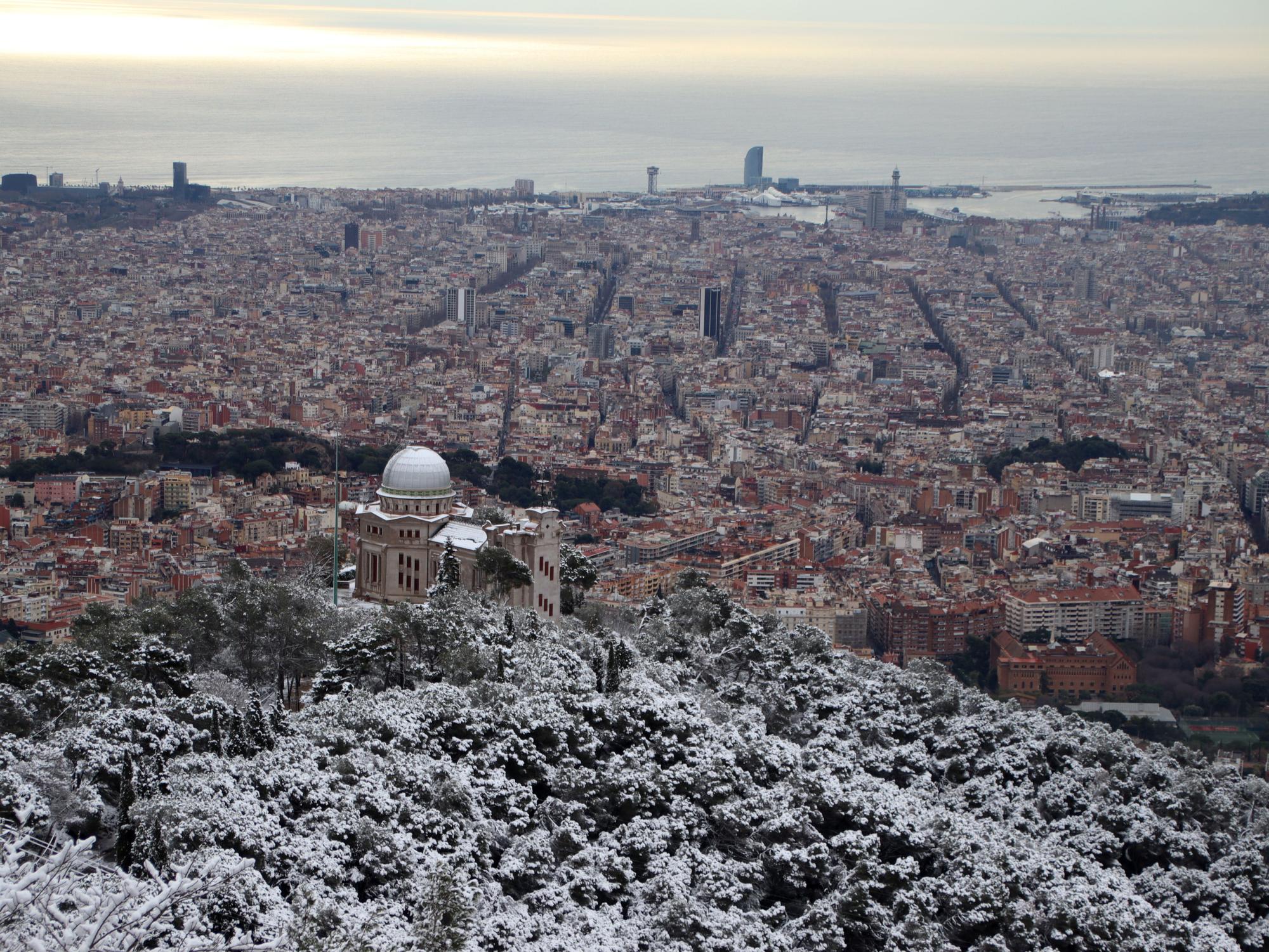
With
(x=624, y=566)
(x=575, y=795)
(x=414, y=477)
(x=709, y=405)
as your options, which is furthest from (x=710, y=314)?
(x=575, y=795)

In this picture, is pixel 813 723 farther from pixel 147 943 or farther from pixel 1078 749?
pixel 147 943

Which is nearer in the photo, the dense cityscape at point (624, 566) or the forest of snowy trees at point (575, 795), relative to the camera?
the forest of snowy trees at point (575, 795)

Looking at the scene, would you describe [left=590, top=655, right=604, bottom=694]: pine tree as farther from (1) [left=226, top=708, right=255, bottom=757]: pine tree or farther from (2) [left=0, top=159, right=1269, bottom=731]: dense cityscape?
(2) [left=0, top=159, right=1269, bottom=731]: dense cityscape

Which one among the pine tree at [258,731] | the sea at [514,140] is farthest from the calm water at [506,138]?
the pine tree at [258,731]

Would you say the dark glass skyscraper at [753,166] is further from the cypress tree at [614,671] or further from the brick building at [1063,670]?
the cypress tree at [614,671]

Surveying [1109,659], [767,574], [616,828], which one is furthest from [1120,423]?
[616,828]

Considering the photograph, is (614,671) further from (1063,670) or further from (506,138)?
(506,138)

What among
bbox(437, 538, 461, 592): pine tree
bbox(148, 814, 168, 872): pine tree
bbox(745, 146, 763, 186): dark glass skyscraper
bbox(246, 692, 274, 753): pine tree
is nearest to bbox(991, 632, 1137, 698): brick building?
bbox(437, 538, 461, 592): pine tree
